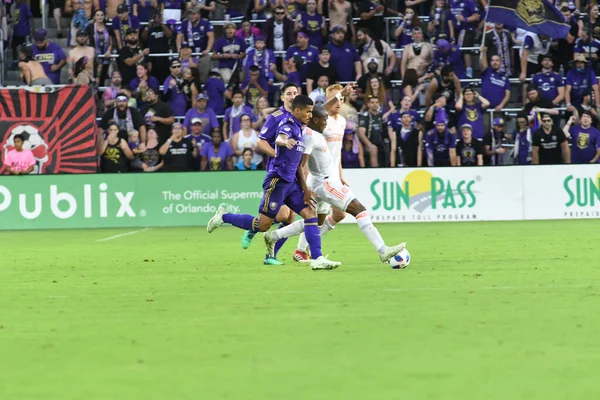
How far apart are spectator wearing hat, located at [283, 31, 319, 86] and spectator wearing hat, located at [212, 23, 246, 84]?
1175 mm

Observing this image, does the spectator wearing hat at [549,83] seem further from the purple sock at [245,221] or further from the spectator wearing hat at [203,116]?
the purple sock at [245,221]

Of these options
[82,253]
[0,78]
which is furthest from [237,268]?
[0,78]

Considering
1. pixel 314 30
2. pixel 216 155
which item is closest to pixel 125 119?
pixel 216 155

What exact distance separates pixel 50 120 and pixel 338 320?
1861cm

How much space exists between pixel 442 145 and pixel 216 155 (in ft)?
15.8

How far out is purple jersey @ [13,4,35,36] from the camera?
96.6 feet

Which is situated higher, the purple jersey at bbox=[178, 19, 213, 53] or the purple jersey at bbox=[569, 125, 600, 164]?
the purple jersey at bbox=[178, 19, 213, 53]

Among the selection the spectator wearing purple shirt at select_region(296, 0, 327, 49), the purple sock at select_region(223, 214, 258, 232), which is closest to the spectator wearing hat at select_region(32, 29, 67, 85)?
the spectator wearing purple shirt at select_region(296, 0, 327, 49)

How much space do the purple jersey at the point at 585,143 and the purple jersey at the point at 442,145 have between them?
2.66 meters

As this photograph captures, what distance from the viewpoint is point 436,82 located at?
25.4m

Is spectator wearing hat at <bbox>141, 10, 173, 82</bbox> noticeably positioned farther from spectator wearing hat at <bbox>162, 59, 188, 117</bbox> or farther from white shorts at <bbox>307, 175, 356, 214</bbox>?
white shorts at <bbox>307, 175, 356, 214</bbox>

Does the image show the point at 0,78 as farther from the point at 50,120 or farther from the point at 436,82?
the point at 436,82

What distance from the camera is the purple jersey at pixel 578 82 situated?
84.7ft

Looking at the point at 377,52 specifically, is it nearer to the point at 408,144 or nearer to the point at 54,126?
the point at 408,144
